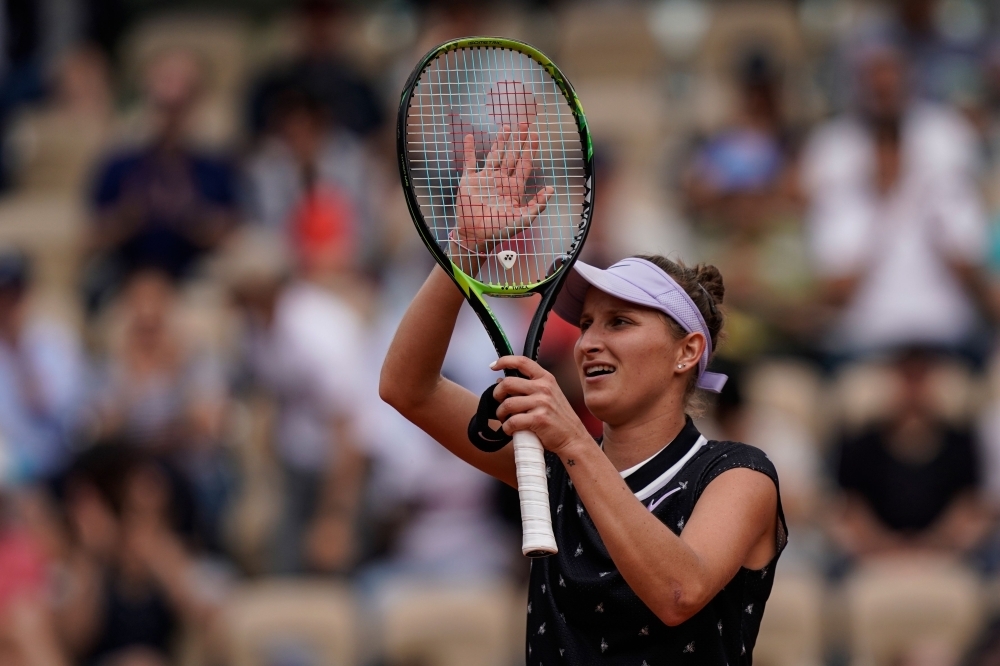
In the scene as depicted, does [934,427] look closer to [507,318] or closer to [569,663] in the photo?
[507,318]

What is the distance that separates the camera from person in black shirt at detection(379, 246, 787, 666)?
2775 millimetres

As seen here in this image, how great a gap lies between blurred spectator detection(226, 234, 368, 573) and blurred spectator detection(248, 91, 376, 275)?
1.69 ft

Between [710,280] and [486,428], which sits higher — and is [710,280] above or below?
above

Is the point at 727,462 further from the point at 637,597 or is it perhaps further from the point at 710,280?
the point at 710,280

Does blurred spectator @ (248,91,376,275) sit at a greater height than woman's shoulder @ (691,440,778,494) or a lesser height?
greater

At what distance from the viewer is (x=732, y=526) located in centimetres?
285

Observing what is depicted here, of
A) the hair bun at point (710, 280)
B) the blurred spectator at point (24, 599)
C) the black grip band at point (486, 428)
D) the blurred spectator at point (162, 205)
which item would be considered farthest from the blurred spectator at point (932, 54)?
the black grip band at point (486, 428)

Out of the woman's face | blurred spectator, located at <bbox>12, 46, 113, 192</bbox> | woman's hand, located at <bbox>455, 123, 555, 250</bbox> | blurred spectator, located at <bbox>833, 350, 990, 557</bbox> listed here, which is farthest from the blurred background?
woman's hand, located at <bbox>455, 123, 555, 250</bbox>

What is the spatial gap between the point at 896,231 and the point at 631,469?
521cm

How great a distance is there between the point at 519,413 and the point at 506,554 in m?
4.54

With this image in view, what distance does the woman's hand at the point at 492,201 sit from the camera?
3.09m

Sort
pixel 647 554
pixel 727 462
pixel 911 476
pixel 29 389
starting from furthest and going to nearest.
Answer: pixel 29 389, pixel 911 476, pixel 727 462, pixel 647 554

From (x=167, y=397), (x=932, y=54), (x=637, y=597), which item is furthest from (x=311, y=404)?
(x=637, y=597)

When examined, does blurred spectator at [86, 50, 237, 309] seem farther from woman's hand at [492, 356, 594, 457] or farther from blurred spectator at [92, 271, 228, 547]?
woman's hand at [492, 356, 594, 457]
